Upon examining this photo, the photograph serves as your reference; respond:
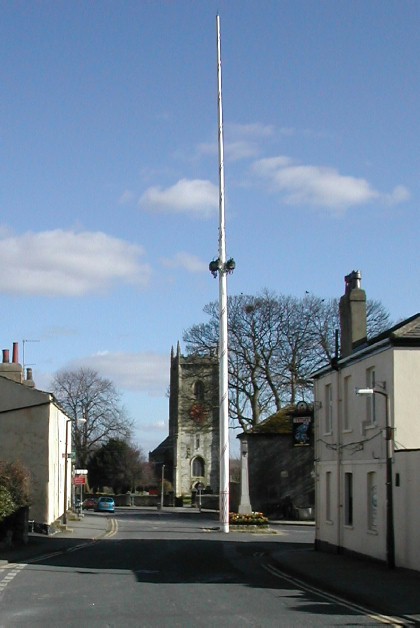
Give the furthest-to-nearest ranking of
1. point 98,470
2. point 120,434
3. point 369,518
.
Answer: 1. point 98,470
2. point 120,434
3. point 369,518

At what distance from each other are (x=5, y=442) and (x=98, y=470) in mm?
72012

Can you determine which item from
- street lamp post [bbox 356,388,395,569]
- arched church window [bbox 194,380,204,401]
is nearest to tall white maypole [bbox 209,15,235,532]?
street lamp post [bbox 356,388,395,569]

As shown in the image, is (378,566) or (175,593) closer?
(175,593)

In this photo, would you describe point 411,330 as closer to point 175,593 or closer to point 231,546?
point 175,593

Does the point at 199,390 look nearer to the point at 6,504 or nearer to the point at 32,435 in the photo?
the point at 32,435

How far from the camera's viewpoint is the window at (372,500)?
25.2 metres

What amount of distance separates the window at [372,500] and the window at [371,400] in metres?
1.54

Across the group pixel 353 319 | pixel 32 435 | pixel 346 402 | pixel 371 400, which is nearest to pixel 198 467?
pixel 32 435

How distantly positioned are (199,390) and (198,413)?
2.00 meters

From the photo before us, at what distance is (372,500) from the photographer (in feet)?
84.1

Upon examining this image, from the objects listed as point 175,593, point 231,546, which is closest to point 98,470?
point 231,546

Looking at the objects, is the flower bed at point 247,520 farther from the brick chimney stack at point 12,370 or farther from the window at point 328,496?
the window at point 328,496

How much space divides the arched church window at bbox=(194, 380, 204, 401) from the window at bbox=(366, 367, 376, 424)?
136 feet

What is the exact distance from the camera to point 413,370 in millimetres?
23891
